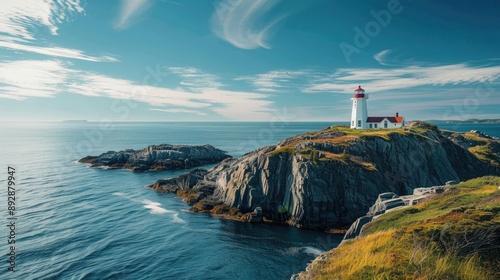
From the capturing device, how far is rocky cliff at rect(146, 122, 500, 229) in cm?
4909

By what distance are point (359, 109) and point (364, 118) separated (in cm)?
340

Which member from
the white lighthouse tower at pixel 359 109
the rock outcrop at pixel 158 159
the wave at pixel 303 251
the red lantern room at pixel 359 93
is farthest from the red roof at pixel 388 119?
the wave at pixel 303 251

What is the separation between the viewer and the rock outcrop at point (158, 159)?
101375 mm

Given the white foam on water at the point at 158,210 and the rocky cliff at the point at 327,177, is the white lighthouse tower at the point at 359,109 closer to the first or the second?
the rocky cliff at the point at 327,177

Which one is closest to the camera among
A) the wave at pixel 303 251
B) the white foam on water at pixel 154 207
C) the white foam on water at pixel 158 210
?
the wave at pixel 303 251

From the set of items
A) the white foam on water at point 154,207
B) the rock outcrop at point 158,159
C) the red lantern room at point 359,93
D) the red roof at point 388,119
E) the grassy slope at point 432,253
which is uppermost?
the red lantern room at point 359,93

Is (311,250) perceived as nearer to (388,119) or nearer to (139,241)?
(139,241)

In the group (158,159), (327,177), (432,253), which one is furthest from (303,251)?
(158,159)

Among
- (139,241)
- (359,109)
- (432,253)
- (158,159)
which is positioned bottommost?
(139,241)

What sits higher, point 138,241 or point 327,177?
point 327,177

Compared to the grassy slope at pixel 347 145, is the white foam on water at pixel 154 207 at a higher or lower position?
lower

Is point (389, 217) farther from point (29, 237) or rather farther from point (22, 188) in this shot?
point (22, 188)

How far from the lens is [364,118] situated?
89.2 metres

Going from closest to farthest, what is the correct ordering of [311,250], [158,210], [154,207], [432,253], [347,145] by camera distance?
1. [432,253]
2. [311,250]
3. [158,210]
4. [154,207]
5. [347,145]
